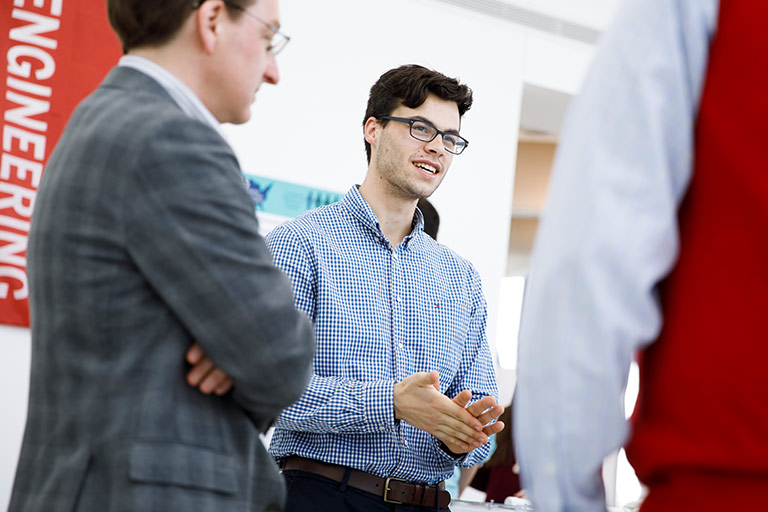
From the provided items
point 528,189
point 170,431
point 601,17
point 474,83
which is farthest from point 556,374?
point 528,189

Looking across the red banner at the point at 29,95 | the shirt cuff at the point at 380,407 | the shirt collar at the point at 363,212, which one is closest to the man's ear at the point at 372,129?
the shirt collar at the point at 363,212

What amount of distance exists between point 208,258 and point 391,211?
1.24 meters

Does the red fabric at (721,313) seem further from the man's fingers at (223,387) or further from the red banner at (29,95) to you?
the red banner at (29,95)

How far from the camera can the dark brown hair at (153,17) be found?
119 cm

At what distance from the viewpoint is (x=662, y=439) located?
31.4 inches

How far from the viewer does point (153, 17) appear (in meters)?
1.19

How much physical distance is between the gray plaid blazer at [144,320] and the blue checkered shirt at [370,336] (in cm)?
78

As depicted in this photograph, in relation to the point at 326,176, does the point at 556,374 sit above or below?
below

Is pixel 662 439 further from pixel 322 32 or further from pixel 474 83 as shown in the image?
pixel 474 83

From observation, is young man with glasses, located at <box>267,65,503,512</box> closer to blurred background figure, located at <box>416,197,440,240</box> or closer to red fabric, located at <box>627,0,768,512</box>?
blurred background figure, located at <box>416,197,440,240</box>

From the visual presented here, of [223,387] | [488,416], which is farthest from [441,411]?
[223,387]

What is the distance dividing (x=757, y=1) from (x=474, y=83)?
5.04m

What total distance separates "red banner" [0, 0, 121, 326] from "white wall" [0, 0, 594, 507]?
1.22 ft

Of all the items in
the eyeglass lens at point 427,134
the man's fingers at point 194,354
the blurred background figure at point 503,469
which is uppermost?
the eyeglass lens at point 427,134
